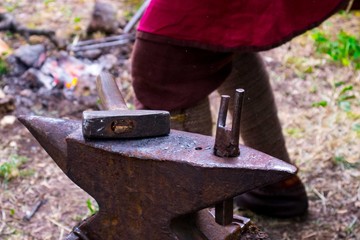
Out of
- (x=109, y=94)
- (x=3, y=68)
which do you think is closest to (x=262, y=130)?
(x=109, y=94)

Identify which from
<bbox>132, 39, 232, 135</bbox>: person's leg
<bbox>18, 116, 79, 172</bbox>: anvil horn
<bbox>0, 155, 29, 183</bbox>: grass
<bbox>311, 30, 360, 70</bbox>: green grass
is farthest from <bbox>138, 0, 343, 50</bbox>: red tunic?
<bbox>311, 30, 360, 70</bbox>: green grass

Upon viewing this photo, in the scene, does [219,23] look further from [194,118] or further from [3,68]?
[3,68]

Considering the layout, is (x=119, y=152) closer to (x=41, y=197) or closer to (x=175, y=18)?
(x=175, y=18)

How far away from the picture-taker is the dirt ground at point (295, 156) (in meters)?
2.35

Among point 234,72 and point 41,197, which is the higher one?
point 234,72

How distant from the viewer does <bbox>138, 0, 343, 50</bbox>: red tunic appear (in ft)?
5.35

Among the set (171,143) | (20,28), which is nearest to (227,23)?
(171,143)

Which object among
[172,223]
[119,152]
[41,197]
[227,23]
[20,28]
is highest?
[227,23]

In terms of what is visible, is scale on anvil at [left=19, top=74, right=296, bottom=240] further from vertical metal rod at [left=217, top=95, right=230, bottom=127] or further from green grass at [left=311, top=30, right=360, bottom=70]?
green grass at [left=311, top=30, right=360, bottom=70]

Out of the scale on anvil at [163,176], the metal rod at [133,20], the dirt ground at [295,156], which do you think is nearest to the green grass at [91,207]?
the dirt ground at [295,156]

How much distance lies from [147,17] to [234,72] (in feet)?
1.61

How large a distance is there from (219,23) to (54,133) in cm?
61

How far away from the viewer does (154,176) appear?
3.85 ft

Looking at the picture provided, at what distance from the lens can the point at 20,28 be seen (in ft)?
12.9
